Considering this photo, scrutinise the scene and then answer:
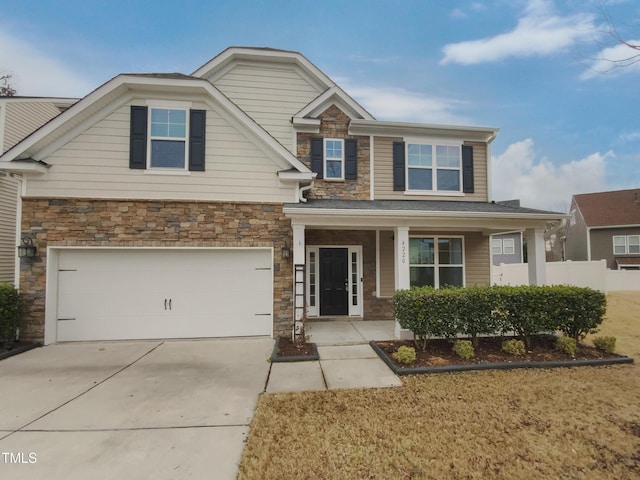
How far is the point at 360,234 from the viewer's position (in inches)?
346

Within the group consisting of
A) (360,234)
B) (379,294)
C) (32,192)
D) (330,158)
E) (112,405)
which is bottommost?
(112,405)

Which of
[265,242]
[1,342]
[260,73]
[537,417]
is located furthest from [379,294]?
[1,342]

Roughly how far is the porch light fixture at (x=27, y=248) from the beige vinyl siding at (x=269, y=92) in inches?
247

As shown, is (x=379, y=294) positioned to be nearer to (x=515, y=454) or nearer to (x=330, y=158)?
(x=330, y=158)

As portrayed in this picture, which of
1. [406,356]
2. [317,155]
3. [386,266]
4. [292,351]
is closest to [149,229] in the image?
[292,351]

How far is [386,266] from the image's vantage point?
28.9ft

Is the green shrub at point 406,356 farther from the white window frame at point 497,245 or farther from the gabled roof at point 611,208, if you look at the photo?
the gabled roof at point 611,208

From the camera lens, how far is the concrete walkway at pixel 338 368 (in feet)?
14.8

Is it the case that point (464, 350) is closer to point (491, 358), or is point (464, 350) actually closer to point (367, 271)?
point (491, 358)

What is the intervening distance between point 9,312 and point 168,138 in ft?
15.7

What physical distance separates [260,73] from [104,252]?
6784 mm

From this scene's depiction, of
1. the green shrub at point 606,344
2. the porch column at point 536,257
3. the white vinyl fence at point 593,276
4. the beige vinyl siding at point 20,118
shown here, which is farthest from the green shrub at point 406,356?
the beige vinyl siding at point 20,118

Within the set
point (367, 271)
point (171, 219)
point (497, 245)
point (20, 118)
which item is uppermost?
point (20, 118)

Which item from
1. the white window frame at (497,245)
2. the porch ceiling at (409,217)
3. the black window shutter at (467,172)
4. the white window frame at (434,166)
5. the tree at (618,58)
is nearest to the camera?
the tree at (618,58)
